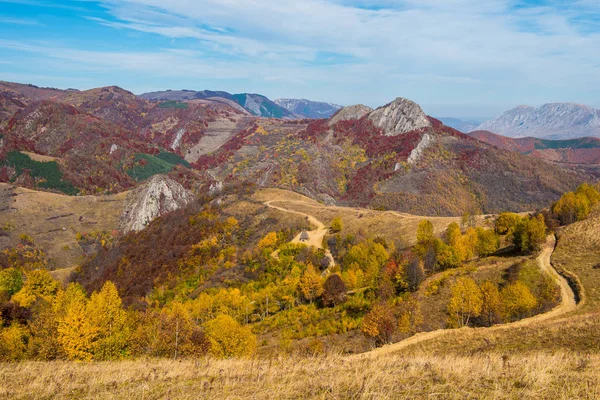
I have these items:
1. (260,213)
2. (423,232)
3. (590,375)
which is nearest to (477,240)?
(423,232)

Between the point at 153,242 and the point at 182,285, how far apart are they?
4225 cm

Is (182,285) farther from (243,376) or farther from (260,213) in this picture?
(243,376)

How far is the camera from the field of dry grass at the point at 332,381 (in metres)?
11.9

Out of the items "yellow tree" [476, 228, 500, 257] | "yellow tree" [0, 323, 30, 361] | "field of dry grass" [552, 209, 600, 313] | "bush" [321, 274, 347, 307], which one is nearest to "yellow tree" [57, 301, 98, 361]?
"yellow tree" [0, 323, 30, 361]

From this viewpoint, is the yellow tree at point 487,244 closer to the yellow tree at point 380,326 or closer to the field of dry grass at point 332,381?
the yellow tree at point 380,326

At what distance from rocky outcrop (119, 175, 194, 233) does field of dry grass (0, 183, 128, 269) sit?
13.8m

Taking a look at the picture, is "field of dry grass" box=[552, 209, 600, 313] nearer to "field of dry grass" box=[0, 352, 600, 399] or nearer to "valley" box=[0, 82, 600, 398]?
"valley" box=[0, 82, 600, 398]

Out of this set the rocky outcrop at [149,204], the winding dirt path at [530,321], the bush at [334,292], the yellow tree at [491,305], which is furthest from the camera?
the rocky outcrop at [149,204]

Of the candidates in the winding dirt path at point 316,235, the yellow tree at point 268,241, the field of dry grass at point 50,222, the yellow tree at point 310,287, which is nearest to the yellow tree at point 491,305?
the yellow tree at point 310,287

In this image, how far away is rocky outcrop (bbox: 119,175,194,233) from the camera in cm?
18100

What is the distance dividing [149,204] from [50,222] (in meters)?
48.7

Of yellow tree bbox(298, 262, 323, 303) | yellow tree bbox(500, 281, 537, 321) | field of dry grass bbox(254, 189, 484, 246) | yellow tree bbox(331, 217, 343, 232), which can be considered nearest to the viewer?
yellow tree bbox(500, 281, 537, 321)

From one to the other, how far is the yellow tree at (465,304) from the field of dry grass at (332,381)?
2912 cm

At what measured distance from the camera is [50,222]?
18188 centimetres
